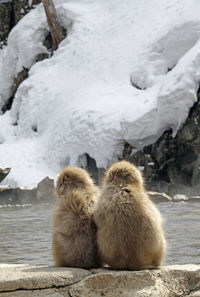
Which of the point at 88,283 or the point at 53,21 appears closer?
the point at 88,283

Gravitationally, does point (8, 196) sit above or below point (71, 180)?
below

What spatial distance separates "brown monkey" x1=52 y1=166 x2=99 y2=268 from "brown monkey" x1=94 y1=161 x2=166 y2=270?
0.29ft

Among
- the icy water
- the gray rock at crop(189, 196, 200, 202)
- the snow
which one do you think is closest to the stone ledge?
the icy water

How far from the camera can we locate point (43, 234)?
784 cm

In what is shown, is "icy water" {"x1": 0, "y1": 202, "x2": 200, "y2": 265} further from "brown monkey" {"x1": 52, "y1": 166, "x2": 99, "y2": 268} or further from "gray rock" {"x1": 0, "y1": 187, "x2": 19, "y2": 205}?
"brown monkey" {"x1": 52, "y1": 166, "x2": 99, "y2": 268}

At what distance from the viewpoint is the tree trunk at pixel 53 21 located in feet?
64.3

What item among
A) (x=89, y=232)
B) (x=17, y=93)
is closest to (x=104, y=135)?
(x=17, y=93)

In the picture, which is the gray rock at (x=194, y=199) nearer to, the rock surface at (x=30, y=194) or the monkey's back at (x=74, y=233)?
the rock surface at (x=30, y=194)

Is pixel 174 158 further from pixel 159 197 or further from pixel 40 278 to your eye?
pixel 40 278

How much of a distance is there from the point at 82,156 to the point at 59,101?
9.68 ft

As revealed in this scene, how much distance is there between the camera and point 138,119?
13.4 m

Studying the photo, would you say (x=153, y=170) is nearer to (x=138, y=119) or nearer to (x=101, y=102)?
(x=138, y=119)

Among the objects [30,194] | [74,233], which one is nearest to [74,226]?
[74,233]

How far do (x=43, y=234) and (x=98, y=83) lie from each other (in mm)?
9302
